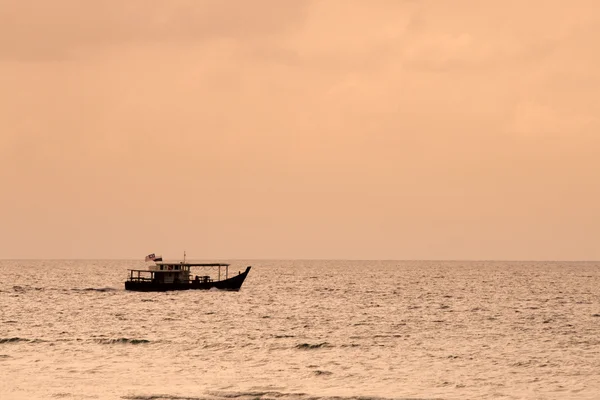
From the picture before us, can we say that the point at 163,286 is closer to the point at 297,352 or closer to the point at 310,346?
the point at 310,346

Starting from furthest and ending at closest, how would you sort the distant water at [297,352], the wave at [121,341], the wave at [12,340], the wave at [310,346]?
the wave at [12,340]
the wave at [121,341]
the wave at [310,346]
the distant water at [297,352]

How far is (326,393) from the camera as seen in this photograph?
129 ft

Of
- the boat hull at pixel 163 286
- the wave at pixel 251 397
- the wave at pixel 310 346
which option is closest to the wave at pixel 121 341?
the wave at pixel 310 346

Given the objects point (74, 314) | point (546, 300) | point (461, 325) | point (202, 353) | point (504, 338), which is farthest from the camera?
point (546, 300)

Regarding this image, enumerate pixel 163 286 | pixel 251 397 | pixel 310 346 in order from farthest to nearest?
pixel 163 286 < pixel 310 346 < pixel 251 397

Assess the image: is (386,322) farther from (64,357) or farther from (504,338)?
(64,357)

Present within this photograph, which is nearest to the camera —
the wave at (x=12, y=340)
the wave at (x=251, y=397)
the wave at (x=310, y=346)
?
the wave at (x=251, y=397)

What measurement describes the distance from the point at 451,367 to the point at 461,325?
2683 centimetres

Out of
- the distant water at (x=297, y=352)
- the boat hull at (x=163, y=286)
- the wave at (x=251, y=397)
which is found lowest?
the wave at (x=251, y=397)

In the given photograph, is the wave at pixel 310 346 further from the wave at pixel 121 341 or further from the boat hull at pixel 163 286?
the boat hull at pixel 163 286

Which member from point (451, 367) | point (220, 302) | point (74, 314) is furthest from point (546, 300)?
point (451, 367)

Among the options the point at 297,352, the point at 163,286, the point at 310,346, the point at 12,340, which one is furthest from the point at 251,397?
the point at 163,286

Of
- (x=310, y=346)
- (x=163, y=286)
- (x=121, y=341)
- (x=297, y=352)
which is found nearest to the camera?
(x=297, y=352)

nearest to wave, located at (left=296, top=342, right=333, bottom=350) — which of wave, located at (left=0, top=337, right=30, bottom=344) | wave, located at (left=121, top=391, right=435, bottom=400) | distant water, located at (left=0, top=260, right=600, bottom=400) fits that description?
distant water, located at (left=0, top=260, right=600, bottom=400)
